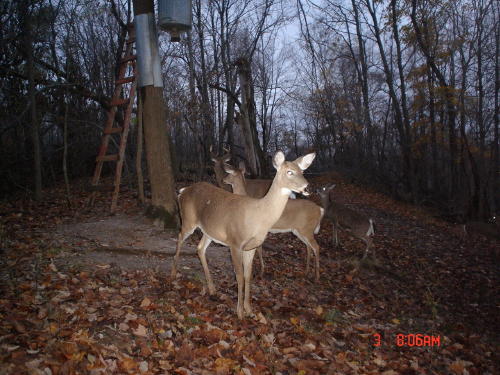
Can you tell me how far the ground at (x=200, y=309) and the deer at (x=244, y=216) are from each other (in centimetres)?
45

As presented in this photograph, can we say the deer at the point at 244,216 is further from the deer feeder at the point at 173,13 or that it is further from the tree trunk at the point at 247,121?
the tree trunk at the point at 247,121

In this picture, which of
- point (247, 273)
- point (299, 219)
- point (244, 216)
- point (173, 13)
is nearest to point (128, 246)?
point (247, 273)

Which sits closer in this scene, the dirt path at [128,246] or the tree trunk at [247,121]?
the dirt path at [128,246]

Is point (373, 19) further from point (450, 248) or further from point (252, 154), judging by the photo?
point (450, 248)

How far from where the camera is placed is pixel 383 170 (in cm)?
2244

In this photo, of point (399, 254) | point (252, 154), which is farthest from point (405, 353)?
point (252, 154)

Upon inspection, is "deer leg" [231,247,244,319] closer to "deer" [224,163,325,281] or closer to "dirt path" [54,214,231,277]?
"dirt path" [54,214,231,277]

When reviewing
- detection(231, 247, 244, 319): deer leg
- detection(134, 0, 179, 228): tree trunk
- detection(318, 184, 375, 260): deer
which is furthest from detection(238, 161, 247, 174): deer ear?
detection(318, 184, 375, 260): deer

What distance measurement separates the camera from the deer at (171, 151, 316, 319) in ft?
14.2

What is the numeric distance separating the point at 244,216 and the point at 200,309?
1.20m

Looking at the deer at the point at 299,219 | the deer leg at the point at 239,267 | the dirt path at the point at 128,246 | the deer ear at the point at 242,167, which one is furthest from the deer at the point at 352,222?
the deer leg at the point at 239,267

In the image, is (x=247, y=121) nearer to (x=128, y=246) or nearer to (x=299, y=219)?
(x=299, y=219)

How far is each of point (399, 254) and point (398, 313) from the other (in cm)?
408

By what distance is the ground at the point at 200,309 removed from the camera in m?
3.33
